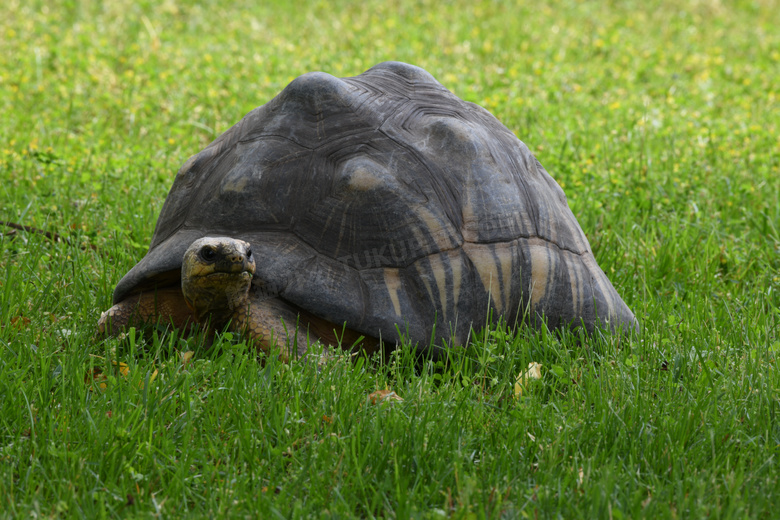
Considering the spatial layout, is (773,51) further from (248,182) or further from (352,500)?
(352,500)

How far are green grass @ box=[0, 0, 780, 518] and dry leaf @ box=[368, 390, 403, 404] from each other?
3cm

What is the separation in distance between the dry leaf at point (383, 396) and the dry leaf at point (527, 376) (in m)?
0.39

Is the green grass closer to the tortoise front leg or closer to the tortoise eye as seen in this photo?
the tortoise front leg

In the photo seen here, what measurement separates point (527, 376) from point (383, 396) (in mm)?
536

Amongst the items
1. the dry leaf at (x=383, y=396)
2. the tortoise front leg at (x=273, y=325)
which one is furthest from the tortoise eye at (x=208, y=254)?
the dry leaf at (x=383, y=396)

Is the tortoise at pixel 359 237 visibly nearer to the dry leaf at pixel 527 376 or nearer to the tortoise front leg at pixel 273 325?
the tortoise front leg at pixel 273 325

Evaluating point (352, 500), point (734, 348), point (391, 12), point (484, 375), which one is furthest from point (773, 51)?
point (352, 500)

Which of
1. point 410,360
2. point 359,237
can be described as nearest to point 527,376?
point 410,360

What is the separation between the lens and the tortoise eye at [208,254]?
236cm

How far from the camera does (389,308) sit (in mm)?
2475

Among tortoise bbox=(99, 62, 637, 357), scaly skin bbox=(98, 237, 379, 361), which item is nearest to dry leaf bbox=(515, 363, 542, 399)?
tortoise bbox=(99, 62, 637, 357)

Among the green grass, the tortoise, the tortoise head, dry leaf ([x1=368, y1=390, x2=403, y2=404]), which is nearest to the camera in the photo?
the green grass

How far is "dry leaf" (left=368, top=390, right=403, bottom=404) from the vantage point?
2199 mm

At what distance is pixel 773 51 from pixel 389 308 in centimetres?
780
